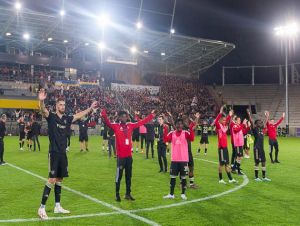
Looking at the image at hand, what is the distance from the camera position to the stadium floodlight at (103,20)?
38.9 metres

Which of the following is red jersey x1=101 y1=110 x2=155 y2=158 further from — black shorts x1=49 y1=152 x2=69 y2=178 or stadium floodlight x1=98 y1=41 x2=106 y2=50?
stadium floodlight x1=98 y1=41 x2=106 y2=50

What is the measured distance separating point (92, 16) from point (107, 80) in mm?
16317

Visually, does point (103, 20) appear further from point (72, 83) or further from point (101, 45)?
point (72, 83)

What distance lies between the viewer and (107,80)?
53.7m

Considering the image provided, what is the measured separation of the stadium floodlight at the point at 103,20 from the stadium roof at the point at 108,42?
1.84 feet

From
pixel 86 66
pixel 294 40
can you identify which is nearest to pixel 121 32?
pixel 86 66

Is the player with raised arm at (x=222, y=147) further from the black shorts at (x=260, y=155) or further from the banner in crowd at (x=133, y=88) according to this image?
the banner in crowd at (x=133, y=88)

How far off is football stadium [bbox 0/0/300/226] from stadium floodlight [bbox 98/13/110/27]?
167 millimetres

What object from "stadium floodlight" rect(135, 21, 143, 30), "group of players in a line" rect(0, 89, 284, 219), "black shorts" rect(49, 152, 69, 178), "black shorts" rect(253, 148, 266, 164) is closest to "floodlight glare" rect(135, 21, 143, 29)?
"stadium floodlight" rect(135, 21, 143, 30)

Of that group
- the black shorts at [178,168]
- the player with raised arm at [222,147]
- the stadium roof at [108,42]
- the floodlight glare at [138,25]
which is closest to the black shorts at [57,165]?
the black shorts at [178,168]

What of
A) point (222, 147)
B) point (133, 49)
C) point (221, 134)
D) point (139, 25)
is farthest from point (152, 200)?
point (133, 49)

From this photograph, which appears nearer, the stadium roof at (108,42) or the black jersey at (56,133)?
the black jersey at (56,133)

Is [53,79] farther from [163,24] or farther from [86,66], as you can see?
[163,24]

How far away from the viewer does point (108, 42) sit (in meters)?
47.7
